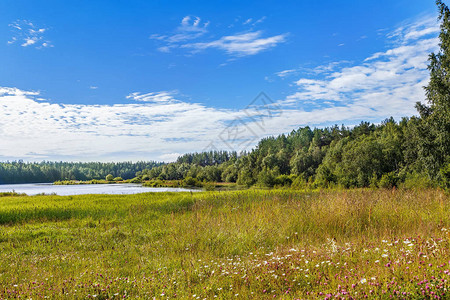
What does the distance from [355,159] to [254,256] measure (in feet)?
175

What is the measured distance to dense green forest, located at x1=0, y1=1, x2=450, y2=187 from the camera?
21859mm

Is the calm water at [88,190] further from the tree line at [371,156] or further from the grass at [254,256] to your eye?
the grass at [254,256]

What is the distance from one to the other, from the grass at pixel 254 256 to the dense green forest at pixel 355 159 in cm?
606

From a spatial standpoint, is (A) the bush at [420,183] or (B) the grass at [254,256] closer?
(B) the grass at [254,256]

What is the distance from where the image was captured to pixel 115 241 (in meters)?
8.48

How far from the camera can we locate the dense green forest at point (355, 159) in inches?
861

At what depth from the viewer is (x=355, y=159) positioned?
5312 centimetres

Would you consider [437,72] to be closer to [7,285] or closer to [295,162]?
[7,285]

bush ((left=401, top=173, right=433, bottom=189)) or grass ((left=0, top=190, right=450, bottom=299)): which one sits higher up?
grass ((left=0, top=190, right=450, bottom=299))

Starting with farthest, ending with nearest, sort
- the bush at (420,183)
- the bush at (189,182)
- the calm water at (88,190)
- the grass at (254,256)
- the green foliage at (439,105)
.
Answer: the bush at (189,182) < the calm water at (88,190) < the bush at (420,183) < the green foliage at (439,105) < the grass at (254,256)

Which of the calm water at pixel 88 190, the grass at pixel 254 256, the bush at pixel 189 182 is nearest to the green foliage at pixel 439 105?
the grass at pixel 254 256

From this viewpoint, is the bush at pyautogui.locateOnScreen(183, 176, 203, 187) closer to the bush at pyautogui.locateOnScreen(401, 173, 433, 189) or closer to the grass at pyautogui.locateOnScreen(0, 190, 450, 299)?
the bush at pyautogui.locateOnScreen(401, 173, 433, 189)

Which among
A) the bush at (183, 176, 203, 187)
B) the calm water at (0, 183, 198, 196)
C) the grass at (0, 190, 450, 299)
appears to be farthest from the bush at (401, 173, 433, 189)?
the bush at (183, 176, 203, 187)

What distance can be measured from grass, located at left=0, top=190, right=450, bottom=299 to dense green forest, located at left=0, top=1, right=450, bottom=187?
6061mm
